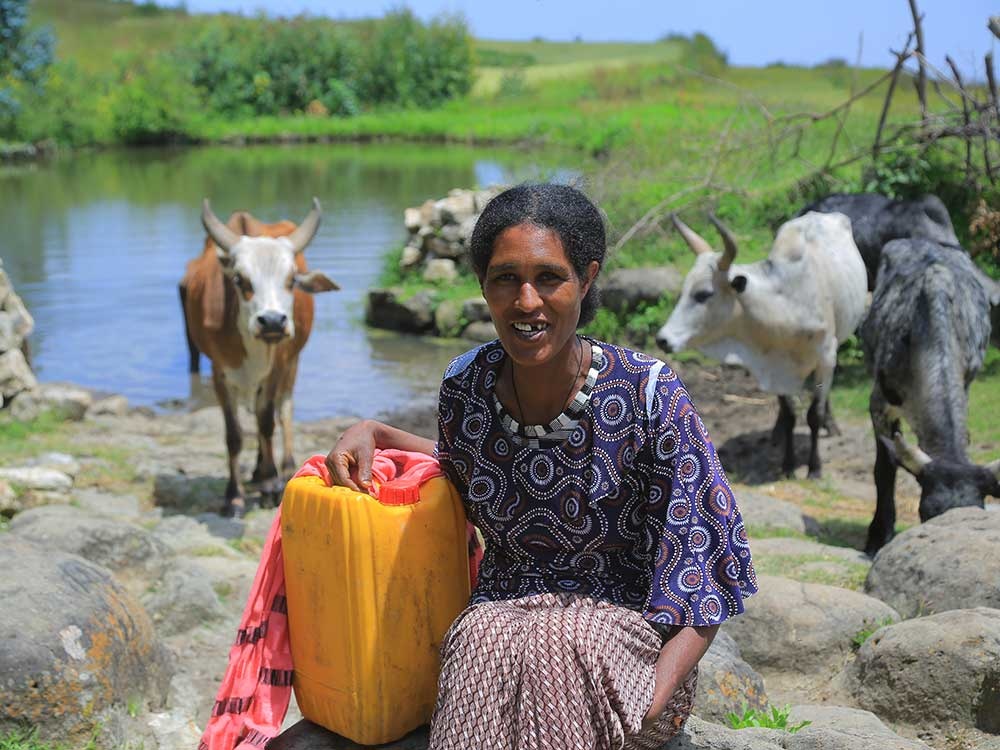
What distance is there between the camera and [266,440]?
292 inches

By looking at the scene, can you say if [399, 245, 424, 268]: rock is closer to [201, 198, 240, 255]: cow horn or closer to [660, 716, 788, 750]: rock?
[201, 198, 240, 255]: cow horn

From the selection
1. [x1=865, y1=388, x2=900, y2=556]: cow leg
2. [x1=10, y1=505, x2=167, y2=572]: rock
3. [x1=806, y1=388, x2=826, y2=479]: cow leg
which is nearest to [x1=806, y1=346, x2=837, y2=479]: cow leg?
[x1=806, y1=388, x2=826, y2=479]: cow leg

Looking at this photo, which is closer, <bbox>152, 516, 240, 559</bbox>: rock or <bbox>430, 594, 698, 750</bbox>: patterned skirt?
<bbox>430, 594, 698, 750</bbox>: patterned skirt

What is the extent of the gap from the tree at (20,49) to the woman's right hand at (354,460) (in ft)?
145

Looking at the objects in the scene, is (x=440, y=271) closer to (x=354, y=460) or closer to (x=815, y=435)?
(x=815, y=435)

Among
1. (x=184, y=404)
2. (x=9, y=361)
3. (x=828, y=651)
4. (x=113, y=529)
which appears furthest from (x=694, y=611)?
(x=184, y=404)

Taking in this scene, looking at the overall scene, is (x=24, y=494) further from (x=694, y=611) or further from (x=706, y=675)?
(x=694, y=611)

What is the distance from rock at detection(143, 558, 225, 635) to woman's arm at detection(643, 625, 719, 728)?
278cm

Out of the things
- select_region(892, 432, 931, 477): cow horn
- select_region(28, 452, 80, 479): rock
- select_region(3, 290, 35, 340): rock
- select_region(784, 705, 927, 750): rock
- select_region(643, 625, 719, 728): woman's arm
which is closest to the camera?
select_region(643, 625, 719, 728): woman's arm

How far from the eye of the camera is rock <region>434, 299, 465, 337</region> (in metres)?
12.7

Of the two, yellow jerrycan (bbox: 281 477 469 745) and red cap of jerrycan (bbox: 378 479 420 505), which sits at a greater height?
red cap of jerrycan (bbox: 378 479 420 505)

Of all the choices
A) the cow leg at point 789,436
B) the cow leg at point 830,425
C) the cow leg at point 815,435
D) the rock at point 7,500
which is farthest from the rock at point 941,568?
the rock at point 7,500

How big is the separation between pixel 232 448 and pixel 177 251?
11.9 m

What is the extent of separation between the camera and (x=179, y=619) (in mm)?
4820
